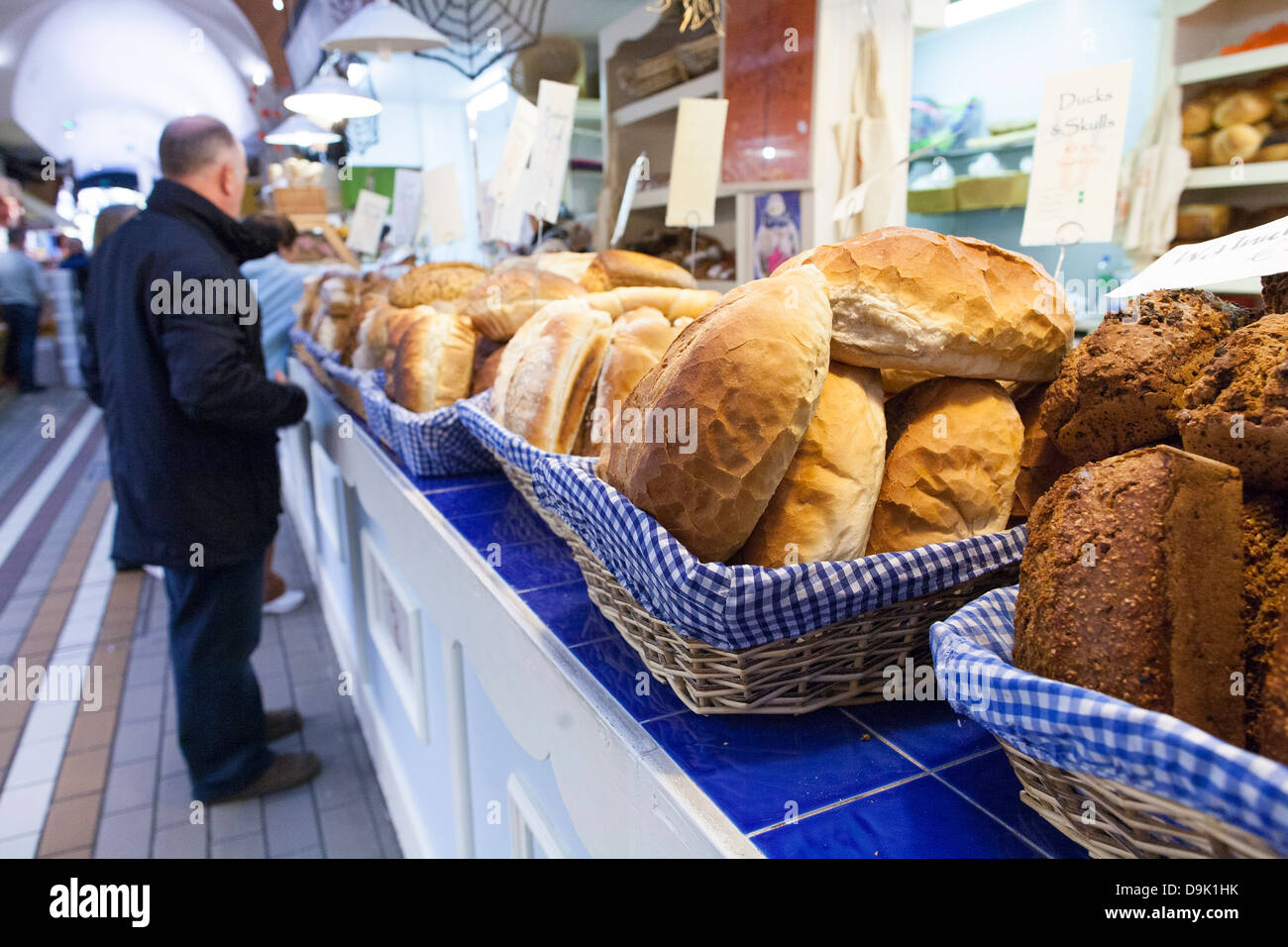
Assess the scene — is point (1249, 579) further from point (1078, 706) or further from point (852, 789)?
point (852, 789)

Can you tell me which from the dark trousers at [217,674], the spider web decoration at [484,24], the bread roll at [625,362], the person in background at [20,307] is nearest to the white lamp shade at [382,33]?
the spider web decoration at [484,24]

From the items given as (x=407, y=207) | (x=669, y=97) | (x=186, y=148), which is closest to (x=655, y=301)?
(x=186, y=148)

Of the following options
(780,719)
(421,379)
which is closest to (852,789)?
(780,719)

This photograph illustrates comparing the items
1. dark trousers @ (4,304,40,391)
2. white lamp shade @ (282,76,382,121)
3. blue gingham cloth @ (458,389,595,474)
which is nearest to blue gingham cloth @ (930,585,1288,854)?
blue gingham cloth @ (458,389,595,474)

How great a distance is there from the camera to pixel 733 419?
2.71 feet

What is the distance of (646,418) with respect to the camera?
908 millimetres

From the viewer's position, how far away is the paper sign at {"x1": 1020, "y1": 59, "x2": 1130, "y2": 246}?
47.5 inches

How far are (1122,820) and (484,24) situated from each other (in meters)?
3.55

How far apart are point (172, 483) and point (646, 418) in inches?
80.7

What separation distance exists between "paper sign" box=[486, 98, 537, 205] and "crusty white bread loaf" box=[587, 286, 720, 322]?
16.4 inches

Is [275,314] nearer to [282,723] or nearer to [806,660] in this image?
[282,723]

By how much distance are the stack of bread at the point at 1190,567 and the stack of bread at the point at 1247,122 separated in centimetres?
288

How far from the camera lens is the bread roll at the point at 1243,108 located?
286 cm

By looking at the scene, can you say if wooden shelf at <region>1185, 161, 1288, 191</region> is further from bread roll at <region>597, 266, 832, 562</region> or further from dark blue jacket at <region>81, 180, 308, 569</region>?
dark blue jacket at <region>81, 180, 308, 569</region>
